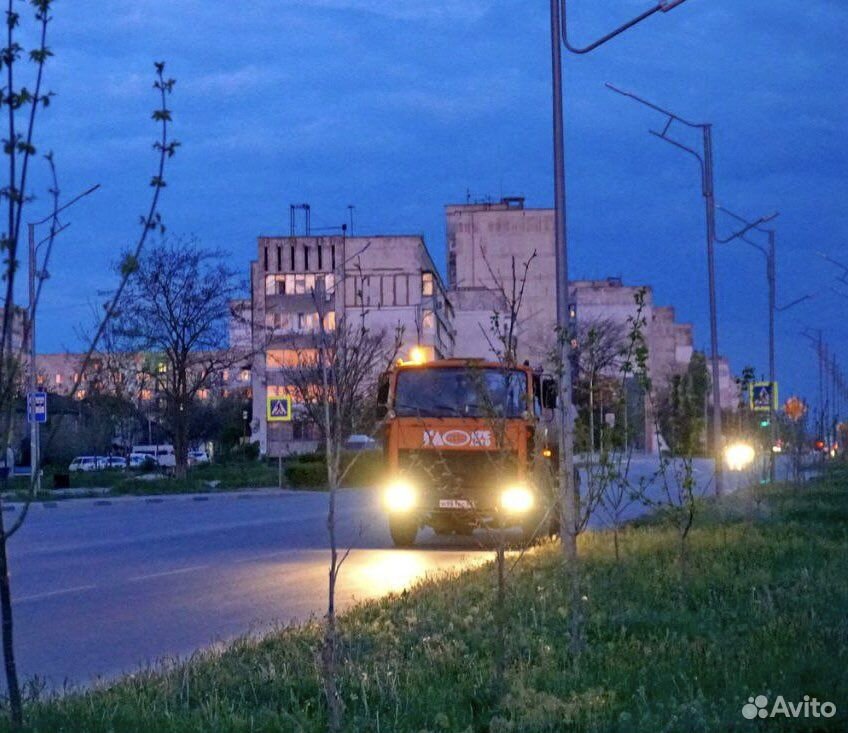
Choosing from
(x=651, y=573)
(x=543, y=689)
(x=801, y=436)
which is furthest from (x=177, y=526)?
(x=543, y=689)

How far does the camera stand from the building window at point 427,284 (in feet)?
335

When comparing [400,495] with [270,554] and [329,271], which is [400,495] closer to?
[270,554]

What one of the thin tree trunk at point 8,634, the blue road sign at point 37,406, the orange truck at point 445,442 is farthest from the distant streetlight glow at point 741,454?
the thin tree trunk at point 8,634

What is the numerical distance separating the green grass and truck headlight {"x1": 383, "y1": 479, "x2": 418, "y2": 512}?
24.7 feet

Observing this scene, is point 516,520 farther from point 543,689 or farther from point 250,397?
point 250,397

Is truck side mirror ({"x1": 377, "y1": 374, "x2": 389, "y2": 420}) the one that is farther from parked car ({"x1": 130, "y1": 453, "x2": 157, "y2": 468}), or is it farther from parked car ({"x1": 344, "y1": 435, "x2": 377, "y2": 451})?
parked car ({"x1": 130, "y1": 453, "x2": 157, "y2": 468})

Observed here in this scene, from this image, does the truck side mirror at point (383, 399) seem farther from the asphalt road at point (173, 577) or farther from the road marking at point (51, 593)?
the road marking at point (51, 593)

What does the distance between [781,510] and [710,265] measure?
770cm

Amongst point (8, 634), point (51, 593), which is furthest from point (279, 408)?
point (8, 634)

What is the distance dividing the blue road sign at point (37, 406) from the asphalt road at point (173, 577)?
4251 millimetres

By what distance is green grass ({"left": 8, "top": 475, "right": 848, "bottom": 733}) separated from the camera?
278 inches

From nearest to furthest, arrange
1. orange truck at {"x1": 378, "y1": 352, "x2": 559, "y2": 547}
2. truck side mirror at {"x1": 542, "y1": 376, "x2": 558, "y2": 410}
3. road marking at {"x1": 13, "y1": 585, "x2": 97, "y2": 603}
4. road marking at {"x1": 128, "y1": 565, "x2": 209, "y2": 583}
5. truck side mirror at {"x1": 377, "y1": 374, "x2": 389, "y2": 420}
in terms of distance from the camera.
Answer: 1. road marking at {"x1": 13, "y1": 585, "x2": 97, "y2": 603}
2. road marking at {"x1": 128, "y1": 565, "x2": 209, "y2": 583}
3. truck side mirror at {"x1": 542, "y1": 376, "x2": 558, "y2": 410}
4. orange truck at {"x1": 378, "y1": 352, "x2": 559, "y2": 547}
5. truck side mirror at {"x1": 377, "y1": 374, "x2": 389, "y2": 420}

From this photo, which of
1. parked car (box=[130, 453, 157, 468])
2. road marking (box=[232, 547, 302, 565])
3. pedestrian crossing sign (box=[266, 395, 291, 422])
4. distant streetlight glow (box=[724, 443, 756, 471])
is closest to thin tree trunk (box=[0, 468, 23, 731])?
road marking (box=[232, 547, 302, 565])

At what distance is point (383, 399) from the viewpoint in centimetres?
2097
